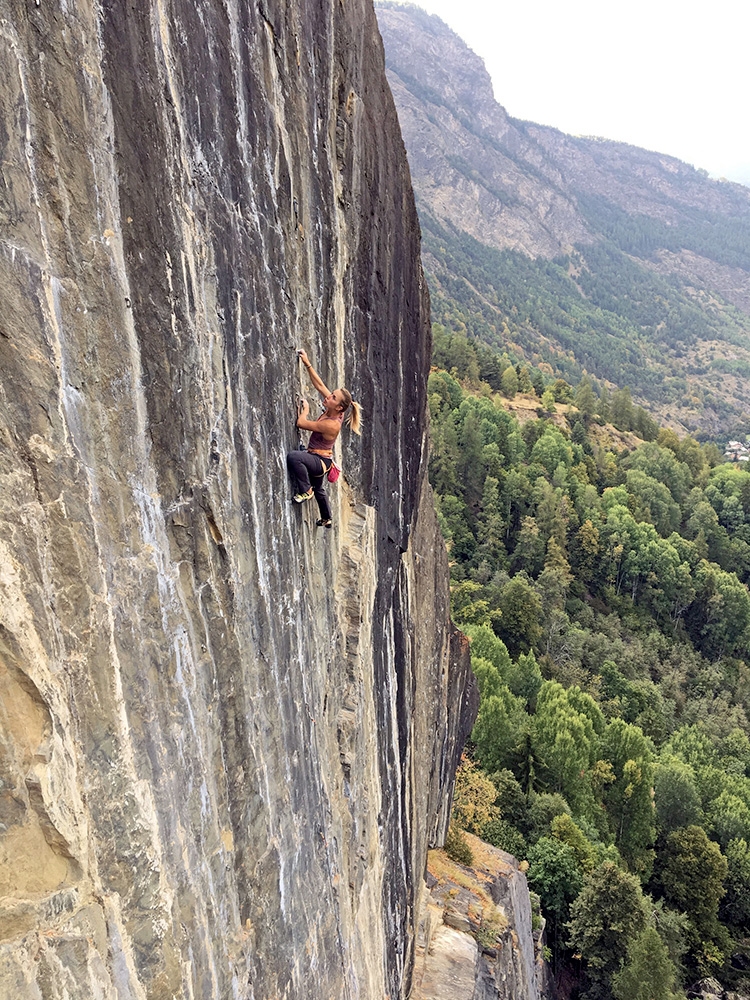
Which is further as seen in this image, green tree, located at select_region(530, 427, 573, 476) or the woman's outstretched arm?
green tree, located at select_region(530, 427, 573, 476)

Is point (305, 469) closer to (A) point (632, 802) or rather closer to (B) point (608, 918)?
(B) point (608, 918)

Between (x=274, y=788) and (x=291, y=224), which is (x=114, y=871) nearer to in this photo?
(x=274, y=788)

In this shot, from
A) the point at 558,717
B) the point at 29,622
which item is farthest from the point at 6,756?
the point at 558,717

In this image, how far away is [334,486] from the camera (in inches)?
372

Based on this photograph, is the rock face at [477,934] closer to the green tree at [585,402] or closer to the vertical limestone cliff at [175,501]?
the vertical limestone cliff at [175,501]

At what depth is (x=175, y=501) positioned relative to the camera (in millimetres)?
5707

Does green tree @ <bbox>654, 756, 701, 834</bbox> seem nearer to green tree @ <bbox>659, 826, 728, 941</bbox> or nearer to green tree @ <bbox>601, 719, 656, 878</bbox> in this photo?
green tree @ <bbox>601, 719, 656, 878</bbox>

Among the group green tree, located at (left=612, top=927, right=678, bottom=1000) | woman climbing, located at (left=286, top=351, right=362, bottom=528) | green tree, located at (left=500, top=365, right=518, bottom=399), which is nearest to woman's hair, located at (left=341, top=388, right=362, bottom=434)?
woman climbing, located at (left=286, top=351, right=362, bottom=528)

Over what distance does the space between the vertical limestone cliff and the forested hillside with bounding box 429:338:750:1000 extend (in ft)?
50.0

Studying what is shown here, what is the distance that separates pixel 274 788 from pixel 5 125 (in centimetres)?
693

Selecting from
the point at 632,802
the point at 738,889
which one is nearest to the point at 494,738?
the point at 632,802

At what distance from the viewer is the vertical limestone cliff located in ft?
14.4

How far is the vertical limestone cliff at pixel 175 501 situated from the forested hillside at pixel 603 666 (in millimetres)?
15243

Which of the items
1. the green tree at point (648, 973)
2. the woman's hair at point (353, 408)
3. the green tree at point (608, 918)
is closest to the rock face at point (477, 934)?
the green tree at point (648, 973)
